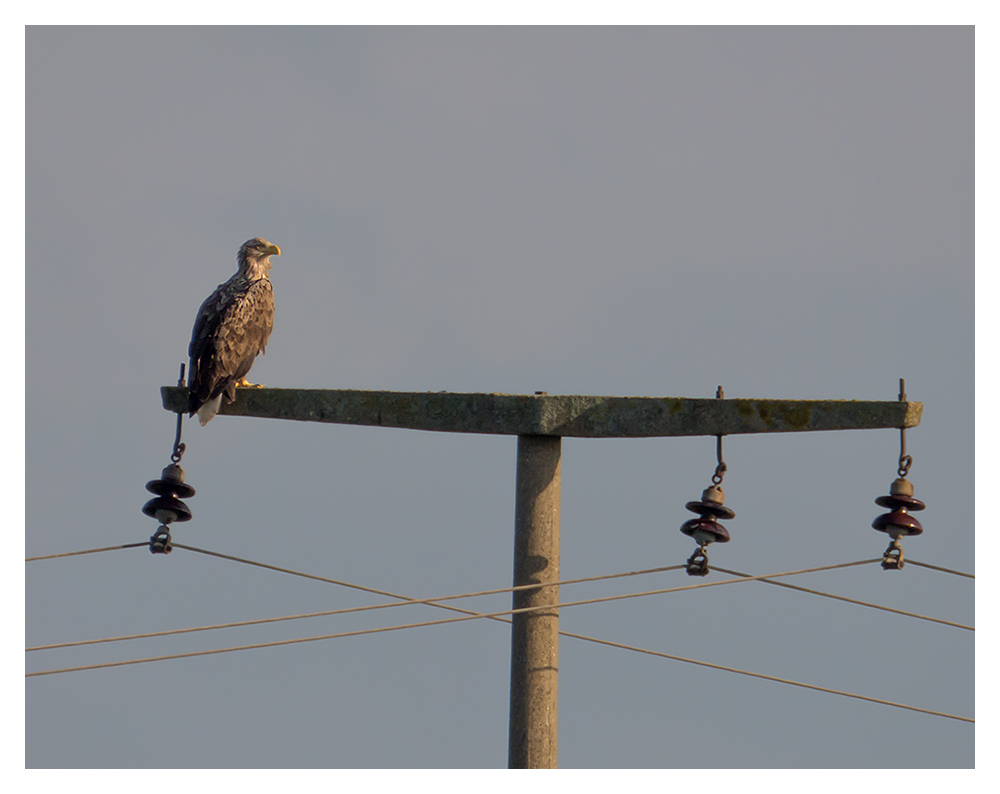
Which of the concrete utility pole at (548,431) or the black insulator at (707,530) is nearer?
the concrete utility pole at (548,431)

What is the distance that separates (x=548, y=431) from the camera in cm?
729

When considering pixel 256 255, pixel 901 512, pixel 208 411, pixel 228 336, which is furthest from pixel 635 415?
pixel 256 255

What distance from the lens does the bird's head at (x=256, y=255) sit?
12109 millimetres

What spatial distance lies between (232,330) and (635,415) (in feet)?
15.1

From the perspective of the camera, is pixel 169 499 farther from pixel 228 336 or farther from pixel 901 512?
pixel 901 512

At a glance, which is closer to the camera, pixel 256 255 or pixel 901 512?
pixel 901 512

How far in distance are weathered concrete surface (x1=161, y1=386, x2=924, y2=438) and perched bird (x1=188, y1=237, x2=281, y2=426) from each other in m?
2.36

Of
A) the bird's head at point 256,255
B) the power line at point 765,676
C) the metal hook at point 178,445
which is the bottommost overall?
the power line at point 765,676

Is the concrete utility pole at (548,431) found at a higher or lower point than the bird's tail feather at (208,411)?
lower

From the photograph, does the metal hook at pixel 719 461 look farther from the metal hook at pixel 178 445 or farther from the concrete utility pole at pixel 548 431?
the metal hook at pixel 178 445

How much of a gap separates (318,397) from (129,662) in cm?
226

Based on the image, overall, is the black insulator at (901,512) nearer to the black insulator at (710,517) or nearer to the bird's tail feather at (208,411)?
the black insulator at (710,517)

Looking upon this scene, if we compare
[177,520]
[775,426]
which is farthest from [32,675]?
[775,426]

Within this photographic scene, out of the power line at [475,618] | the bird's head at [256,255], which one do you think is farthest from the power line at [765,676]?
the bird's head at [256,255]
